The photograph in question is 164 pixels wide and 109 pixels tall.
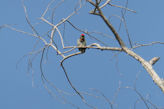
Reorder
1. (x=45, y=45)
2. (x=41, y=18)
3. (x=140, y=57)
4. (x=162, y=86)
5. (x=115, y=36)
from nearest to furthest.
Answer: (x=162, y=86) < (x=140, y=57) < (x=115, y=36) < (x=45, y=45) < (x=41, y=18)

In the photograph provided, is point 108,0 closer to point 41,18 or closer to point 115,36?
point 115,36

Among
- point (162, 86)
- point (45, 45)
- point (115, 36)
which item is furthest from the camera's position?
point (45, 45)

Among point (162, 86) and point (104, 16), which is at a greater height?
point (104, 16)

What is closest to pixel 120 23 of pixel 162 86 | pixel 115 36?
pixel 115 36

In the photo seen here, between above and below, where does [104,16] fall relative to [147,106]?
above

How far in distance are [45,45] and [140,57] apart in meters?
1.12

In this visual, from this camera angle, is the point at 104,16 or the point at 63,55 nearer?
the point at 104,16

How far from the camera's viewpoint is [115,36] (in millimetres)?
3166

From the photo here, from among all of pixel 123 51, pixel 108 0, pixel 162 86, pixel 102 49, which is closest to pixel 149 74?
pixel 162 86

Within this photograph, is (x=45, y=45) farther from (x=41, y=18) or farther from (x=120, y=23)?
(x=120, y=23)

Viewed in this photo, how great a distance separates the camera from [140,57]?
9.71ft

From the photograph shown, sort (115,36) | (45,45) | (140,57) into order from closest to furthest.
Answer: (140,57), (115,36), (45,45)

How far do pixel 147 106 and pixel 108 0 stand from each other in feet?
4.55

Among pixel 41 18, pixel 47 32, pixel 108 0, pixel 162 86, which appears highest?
pixel 108 0
